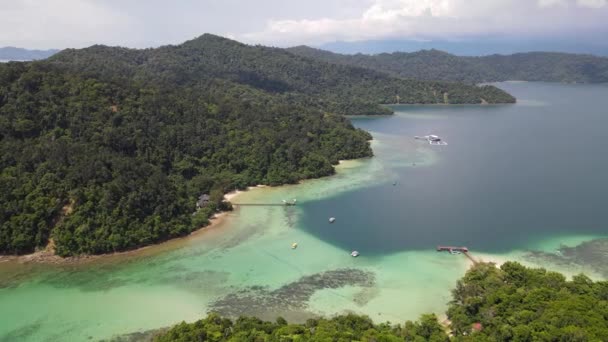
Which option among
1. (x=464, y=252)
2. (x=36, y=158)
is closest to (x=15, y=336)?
(x=36, y=158)

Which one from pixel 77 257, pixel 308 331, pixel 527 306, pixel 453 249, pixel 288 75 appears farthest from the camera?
pixel 288 75

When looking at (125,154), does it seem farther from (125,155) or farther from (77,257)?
(77,257)

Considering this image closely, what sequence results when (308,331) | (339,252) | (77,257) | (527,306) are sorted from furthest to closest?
(339,252) → (77,257) → (527,306) → (308,331)

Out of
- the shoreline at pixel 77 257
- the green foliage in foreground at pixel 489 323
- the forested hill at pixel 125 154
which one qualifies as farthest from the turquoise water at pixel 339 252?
the green foliage in foreground at pixel 489 323

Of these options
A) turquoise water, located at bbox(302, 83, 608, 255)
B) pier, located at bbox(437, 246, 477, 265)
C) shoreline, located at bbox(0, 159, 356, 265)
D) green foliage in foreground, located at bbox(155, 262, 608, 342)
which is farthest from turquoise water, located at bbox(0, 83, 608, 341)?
green foliage in foreground, located at bbox(155, 262, 608, 342)

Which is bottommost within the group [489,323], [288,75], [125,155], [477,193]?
[477,193]

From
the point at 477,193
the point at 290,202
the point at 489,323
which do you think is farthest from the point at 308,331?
the point at 477,193

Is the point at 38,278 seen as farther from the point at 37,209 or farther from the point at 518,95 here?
the point at 518,95

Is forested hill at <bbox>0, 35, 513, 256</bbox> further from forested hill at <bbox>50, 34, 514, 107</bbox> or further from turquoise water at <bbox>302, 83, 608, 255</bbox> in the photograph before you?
forested hill at <bbox>50, 34, 514, 107</bbox>
